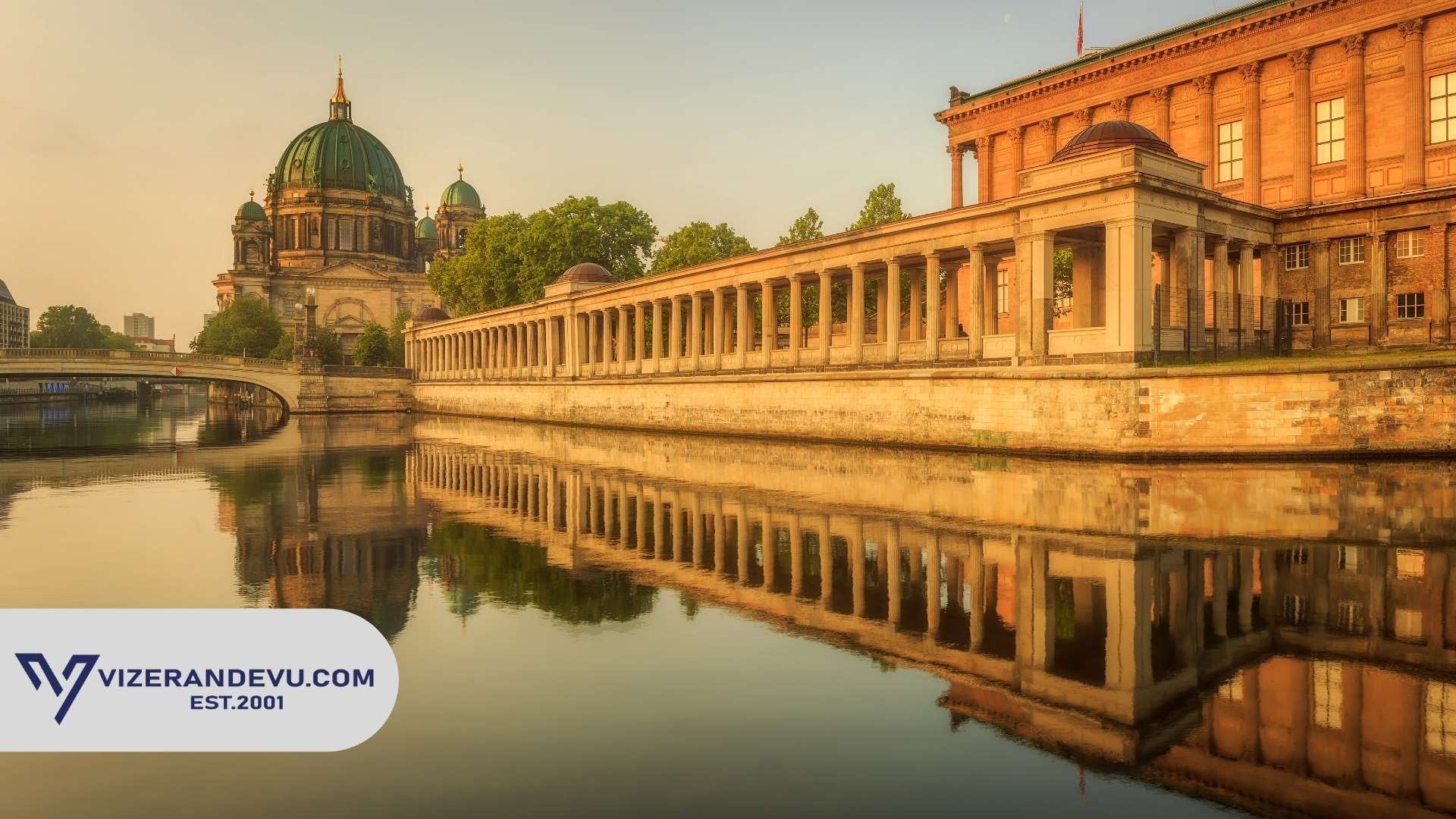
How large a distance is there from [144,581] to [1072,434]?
2568 centimetres

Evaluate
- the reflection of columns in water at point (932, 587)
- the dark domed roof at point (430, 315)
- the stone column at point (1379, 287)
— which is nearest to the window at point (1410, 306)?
the stone column at point (1379, 287)

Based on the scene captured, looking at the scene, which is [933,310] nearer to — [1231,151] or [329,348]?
[1231,151]

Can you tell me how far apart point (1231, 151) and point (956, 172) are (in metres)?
17.9

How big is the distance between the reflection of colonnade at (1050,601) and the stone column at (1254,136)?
37411mm

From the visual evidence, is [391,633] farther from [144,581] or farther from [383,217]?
[383,217]

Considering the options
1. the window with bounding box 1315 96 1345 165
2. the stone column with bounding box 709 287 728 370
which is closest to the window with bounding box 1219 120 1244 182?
the window with bounding box 1315 96 1345 165

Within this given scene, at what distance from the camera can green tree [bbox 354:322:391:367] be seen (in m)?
120

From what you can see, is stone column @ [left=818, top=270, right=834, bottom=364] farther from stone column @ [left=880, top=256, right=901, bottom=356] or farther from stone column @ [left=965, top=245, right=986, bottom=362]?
stone column @ [left=965, top=245, right=986, bottom=362]

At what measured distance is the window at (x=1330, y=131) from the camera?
1738 inches

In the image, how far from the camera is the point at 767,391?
46.0m

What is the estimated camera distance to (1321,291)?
3994 centimetres

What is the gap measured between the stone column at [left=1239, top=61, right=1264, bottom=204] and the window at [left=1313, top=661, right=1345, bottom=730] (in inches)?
1737

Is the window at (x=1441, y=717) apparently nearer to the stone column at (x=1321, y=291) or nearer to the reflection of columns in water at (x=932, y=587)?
the reflection of columns in water at (x=932, y=587)

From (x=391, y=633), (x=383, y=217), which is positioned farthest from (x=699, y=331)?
(x=383, y=217)
